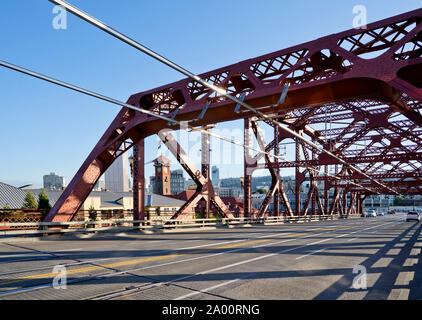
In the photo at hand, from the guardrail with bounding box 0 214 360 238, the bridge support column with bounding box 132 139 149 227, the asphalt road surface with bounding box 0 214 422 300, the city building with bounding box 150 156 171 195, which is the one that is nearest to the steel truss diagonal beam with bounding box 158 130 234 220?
the guardrail with bounding box 0 214 360 238

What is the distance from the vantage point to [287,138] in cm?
3850

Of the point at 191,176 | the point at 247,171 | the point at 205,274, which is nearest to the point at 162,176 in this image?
the point at 247,171

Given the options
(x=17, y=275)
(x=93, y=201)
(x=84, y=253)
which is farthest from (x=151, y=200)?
(x=17, y=275)

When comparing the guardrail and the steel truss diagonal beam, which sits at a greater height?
the steel truss diagonal beam

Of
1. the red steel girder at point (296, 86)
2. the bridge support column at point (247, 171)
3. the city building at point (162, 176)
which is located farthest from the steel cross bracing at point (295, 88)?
the city building at point (162, 176)

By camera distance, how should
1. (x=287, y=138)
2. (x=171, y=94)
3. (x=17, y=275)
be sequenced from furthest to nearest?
(x=287, y=138) < (x=171, y=94) < (x=17, y=275)

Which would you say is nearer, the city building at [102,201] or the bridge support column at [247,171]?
the bridge support column at [247,171]

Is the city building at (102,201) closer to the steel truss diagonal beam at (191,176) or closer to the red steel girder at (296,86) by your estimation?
the steel truss diagonal beam at (191,176)

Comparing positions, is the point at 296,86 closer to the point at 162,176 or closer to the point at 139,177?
the point at 139,177

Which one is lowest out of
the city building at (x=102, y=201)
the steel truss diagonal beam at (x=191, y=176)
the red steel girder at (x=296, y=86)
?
the city building at (x=102, y=201)

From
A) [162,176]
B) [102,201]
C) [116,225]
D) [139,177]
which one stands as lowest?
[102,201]

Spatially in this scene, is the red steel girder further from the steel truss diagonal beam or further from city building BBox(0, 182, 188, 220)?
city building BBox(0, 182, 188, 220)
